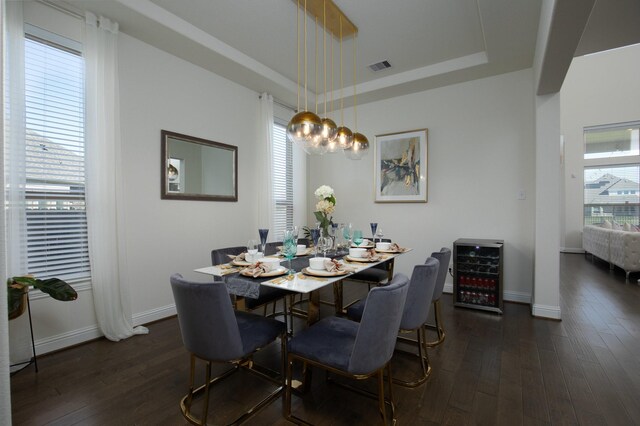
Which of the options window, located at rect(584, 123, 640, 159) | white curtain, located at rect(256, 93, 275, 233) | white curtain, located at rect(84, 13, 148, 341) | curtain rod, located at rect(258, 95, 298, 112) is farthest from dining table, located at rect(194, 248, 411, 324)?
window, located at rect(584, 123, 640, 159)

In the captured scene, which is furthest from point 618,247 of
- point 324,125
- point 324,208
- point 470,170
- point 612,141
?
point 324,125

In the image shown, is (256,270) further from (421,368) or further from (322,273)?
(421,368)

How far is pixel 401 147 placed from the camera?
4.62m

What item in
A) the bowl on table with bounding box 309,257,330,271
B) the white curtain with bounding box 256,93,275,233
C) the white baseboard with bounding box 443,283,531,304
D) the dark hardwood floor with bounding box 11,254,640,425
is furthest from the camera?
the white curtain with bounding box 256,93,275,233

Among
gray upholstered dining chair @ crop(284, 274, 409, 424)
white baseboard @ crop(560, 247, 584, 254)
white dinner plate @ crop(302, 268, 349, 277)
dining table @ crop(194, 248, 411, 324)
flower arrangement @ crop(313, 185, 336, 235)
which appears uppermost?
flower arrangement @ crop(313, 185, 336, 235)

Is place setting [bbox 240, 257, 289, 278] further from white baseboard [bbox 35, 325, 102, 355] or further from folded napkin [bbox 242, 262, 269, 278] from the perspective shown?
white baseboard [bbox 35, 325, 102, 355]

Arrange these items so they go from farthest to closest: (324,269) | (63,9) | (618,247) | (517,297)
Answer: (618,247) → (517,297) → (63,9) → (324,269)

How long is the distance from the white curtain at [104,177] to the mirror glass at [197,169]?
0.54 metres

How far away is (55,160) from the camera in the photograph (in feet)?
8.49

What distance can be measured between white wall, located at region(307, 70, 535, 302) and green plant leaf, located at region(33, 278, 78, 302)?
12.4ft

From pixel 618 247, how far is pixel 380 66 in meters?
5.07

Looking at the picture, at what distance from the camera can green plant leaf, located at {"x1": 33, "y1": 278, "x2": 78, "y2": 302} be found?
87.8 inches

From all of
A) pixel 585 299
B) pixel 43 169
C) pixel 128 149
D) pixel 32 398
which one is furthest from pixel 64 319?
pixel 585 299

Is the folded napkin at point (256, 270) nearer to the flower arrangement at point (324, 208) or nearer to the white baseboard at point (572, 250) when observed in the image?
the flower arrangement at point (324, 208)
